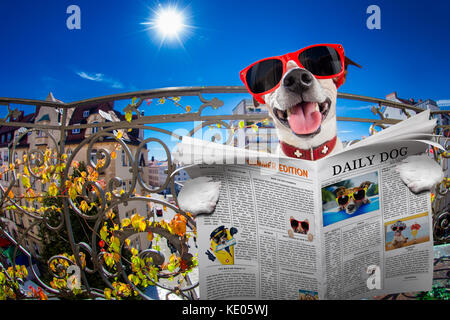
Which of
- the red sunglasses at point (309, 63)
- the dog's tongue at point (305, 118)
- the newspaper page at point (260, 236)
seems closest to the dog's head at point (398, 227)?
the newspaper page at point (260, 236)

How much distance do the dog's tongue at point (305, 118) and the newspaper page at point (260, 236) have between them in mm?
140

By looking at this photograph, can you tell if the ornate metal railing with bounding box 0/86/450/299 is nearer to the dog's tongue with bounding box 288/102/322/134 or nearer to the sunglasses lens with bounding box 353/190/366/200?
the dog's tongue with bounding box 288/102/322/134

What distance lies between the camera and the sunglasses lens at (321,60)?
65cm

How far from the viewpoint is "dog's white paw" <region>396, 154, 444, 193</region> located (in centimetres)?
59

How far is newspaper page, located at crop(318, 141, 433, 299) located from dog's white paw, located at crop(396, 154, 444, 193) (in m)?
0.02

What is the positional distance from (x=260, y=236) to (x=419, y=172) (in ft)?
1.64

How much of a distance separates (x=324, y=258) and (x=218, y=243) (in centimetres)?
32

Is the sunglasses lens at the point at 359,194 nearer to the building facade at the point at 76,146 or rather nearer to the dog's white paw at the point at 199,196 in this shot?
the dog's white paw at the point at 199,196

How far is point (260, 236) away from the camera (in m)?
0.64

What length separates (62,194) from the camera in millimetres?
896

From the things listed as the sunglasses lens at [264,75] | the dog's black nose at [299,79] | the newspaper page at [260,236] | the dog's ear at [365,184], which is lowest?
the newspaper page at [260,236]

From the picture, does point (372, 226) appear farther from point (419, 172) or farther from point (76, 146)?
point (76, 146)

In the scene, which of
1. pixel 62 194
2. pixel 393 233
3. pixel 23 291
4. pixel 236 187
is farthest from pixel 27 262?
pixel 393 233

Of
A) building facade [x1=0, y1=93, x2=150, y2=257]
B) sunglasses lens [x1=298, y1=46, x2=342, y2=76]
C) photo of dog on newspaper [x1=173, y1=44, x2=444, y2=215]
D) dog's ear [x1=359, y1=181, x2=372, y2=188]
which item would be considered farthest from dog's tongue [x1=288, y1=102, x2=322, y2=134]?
building facade [x1=0, y1=93, x2=150, y2=257]
